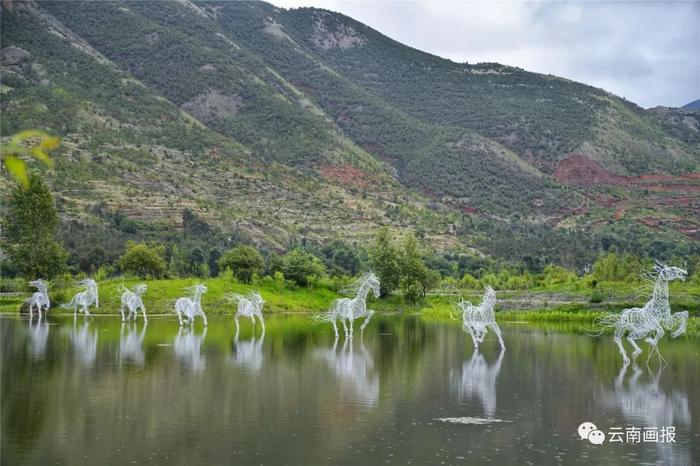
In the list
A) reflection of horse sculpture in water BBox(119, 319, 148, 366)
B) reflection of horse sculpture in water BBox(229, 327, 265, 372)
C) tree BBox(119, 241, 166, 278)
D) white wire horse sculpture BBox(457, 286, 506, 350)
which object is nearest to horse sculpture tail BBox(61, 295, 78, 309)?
tree BBox(119, 241, 166, 278)

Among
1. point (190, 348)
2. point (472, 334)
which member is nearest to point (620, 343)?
point (472, 334)

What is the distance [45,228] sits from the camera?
61.3 meters

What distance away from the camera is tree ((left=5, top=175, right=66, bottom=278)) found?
60.7 m

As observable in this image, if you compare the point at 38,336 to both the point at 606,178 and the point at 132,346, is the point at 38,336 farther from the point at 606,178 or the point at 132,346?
the point at 606,178

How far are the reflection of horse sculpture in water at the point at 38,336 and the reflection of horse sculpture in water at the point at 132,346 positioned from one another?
8.72 feet

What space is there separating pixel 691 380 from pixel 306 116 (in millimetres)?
133270

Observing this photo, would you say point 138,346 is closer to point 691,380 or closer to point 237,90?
point 691,380

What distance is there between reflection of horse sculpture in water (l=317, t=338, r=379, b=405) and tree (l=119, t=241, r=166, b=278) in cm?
2713

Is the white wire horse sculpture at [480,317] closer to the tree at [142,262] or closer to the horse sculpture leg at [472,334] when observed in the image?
the horse sculpture leg at [472,334]

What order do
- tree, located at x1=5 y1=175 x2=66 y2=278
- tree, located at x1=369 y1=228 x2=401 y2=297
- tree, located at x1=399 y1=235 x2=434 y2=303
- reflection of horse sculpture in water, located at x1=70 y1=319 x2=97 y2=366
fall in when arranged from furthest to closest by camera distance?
1. tree, located at x1=369 y1=228 x2=401 y2=297
2. tree, located at x1=399 y1=235 x2=434 y2=303
3. tree, located at x1=5 y1=175 x2=66 y2=278
4. reflection of horse sculpture in water, located at x1=70 y1=319 x2=97 y2=366

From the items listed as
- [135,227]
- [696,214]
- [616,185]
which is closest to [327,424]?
[135,227]

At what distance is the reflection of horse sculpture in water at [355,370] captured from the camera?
23969 millimetres

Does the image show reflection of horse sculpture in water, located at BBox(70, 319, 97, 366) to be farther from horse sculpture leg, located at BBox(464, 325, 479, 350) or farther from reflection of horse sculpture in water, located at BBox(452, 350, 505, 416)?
horse sculpture leg, located at BBox(464, 325, 479, 350)

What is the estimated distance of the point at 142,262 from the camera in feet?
204
